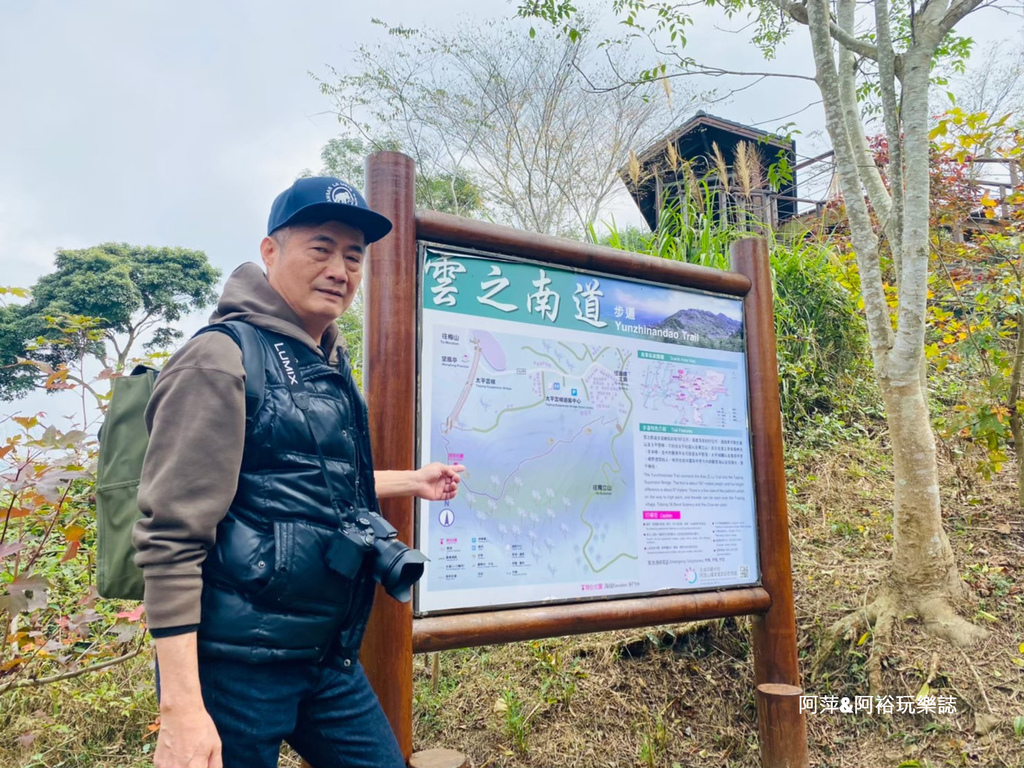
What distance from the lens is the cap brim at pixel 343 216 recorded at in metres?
1.38

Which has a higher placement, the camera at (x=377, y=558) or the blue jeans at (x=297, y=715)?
the camera at (x=377, y=558)

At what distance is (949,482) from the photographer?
4.02 m

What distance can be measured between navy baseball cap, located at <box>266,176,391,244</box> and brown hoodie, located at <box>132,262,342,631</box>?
32 cm

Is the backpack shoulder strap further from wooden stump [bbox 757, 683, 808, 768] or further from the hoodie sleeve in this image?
wooden stump [bbox 757, 683, 808, 768]

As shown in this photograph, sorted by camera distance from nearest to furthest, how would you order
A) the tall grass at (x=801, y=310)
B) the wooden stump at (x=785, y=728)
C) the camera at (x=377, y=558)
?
the camera at (x=377, y=558), the wooden stump at (x=785, y=728), the tall grass at (x=801, y=310)

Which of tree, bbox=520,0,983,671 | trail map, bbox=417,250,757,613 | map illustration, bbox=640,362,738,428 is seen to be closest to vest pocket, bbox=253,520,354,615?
trail map, bbox=417,250,757,613

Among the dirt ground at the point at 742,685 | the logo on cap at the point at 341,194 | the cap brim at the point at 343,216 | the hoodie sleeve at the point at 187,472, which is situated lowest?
the dirt ground at the point at 742,685

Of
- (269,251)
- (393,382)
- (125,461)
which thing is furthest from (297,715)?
(269,251)

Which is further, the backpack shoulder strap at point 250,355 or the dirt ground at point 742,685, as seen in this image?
the dirt ground at point 742,685

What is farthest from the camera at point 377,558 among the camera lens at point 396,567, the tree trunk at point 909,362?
the tree trunk at point 909,362

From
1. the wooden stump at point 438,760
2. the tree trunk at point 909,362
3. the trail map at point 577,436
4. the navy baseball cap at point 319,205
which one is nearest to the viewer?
the navy baseball cap at point 319,205

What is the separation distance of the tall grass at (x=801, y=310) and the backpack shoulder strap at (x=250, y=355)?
145 inches

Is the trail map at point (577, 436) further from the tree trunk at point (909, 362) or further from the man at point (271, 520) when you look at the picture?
the tree trunk at point (909, 362)

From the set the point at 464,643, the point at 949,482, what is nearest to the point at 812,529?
the point at 949,482
